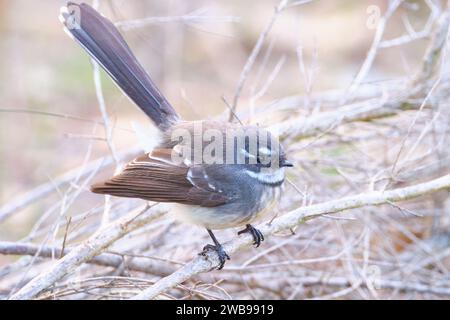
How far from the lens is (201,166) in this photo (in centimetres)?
384

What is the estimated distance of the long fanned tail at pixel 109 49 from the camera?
395cm

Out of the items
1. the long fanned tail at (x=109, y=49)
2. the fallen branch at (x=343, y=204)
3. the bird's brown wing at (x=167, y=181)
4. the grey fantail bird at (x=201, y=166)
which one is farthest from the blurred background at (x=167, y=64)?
the fallen branch at (x=343, y=204)

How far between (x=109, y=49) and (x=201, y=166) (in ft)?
2.80

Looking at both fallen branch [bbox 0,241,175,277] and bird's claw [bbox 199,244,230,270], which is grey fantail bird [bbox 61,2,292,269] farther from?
fallen branch [bbox 0,241,175,277]

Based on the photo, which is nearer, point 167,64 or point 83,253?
point 83,253

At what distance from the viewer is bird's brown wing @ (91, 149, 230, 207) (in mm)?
3592

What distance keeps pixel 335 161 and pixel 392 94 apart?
66 cm

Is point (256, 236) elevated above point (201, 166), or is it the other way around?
point (201, 166)

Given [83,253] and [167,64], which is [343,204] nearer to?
[83,253]

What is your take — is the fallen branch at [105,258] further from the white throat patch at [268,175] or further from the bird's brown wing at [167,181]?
the white throat patch at [268,175]

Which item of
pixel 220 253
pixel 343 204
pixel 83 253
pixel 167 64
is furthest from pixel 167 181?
pixel 167 64

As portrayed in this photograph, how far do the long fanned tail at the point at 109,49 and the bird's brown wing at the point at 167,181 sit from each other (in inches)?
16.1
